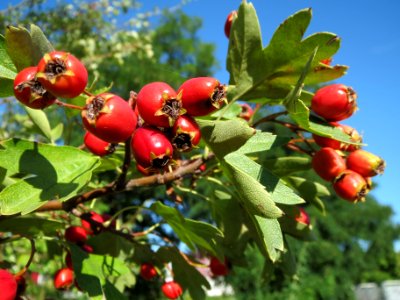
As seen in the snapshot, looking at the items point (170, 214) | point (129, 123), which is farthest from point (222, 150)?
point (170, 214)

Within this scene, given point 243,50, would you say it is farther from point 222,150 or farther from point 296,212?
point 296,212

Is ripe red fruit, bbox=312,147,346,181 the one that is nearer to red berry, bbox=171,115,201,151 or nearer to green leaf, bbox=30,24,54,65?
red berry, bbox=171,115,201,151

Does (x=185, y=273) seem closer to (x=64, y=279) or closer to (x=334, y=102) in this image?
(x=64, y=279)

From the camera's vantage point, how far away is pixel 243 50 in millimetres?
1120

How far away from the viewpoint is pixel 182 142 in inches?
34.0

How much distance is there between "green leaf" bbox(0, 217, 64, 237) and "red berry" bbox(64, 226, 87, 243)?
18cm

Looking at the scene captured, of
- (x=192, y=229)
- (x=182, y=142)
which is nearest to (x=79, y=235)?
(x=192, y=229)

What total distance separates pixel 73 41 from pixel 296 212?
18.2 feet

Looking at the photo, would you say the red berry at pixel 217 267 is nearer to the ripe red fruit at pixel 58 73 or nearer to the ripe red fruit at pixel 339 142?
the ripe red fruit at pixel 339 142

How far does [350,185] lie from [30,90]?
2.91 feet

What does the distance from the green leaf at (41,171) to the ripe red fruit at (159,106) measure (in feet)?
0.86

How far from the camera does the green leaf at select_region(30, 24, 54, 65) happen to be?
33.1 inches

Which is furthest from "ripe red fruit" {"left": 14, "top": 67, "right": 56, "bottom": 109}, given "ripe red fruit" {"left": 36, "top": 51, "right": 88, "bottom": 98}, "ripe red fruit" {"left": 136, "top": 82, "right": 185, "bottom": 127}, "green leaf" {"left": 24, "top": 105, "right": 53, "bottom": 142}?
"green leaf" {"left": 24, "top": 105, "right": 53, "bottom": 142}

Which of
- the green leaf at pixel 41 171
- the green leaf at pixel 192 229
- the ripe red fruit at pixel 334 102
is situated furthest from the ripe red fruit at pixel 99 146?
the ripe red fruit at pixel 334 102
